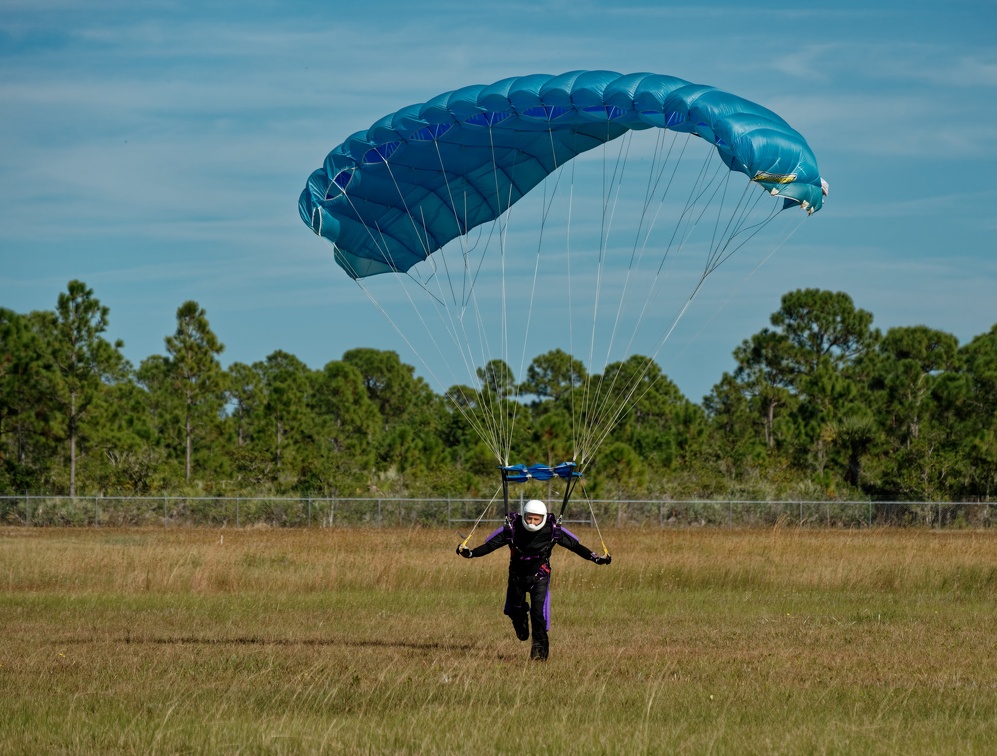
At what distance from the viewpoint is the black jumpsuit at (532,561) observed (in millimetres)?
11312

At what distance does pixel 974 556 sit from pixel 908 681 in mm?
11816

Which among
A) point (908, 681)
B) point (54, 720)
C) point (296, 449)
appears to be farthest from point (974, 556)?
point (296, 449)

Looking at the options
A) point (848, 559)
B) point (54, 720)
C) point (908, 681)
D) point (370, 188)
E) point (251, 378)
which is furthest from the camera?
point (251, 378)

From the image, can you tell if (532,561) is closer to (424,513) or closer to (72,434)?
(424,513)

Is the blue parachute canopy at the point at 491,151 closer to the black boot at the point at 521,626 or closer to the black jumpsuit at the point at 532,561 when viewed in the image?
the black jumpsuit at the point at 532,561

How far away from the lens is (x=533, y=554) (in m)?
11.4

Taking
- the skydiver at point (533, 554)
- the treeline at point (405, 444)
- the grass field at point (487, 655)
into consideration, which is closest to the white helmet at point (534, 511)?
the skydiver at point (533, 554)

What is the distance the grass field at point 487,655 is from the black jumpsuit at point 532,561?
438 millimetres

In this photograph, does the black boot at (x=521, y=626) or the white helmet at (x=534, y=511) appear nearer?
the white helmet at (x=534, y=511)

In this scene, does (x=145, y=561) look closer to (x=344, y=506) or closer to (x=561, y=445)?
(x=344, y=506)

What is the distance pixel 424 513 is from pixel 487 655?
90.2ft

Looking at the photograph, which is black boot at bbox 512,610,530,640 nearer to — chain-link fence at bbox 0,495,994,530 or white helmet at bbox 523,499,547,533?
white helmet at bbox 523,499,547,533

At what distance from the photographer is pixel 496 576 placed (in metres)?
19.1

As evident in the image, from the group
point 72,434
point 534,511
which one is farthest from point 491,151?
point 72,434
